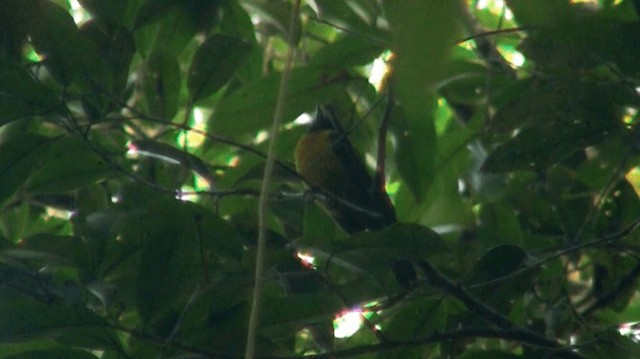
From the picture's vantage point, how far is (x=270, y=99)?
1.17 meters

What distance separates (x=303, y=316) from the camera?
1041 millimetres

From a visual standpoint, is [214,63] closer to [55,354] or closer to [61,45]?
[61,45]

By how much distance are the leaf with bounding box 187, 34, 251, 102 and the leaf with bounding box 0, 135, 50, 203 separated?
0.23m

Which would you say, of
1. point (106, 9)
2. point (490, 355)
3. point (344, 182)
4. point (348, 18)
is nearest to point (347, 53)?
point (348, 18)

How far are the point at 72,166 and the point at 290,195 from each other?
0.93 ft

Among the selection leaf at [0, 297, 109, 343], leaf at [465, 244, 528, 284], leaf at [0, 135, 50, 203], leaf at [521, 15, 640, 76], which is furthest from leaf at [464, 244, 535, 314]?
leaf at [0, 135, 50, 203]

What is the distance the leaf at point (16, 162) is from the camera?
1121 mm

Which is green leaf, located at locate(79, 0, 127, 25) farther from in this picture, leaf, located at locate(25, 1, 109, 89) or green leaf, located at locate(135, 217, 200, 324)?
green leaf, located at locate(135, 217, 200, 324)

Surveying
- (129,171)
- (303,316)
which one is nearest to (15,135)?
(129,171)

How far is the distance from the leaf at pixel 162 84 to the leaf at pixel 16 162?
19cm

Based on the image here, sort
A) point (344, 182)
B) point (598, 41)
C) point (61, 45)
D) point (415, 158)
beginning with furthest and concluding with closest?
point (344, 182), point (415, 158), point (61, 45), point (598, 41)

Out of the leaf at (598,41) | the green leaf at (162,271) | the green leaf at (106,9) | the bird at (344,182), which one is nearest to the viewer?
the leaf at (598,41)

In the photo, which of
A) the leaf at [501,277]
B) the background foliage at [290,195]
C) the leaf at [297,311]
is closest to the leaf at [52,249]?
the background foliage at [290,195]

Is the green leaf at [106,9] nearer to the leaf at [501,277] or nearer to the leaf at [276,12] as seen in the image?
the leaf at [276,12]
